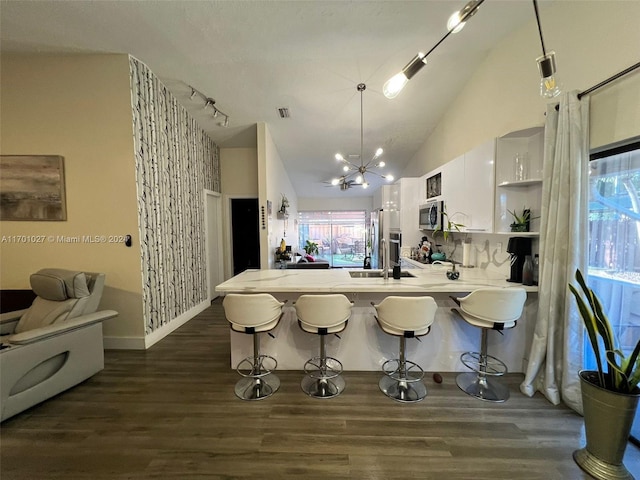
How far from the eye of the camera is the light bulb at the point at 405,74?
1592 millimetres

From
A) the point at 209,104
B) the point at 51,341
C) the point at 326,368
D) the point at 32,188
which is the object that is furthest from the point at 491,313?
the point at 32,188

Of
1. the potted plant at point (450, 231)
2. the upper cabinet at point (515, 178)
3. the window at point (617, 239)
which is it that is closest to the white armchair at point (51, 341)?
the potted plant at point (450, 231)

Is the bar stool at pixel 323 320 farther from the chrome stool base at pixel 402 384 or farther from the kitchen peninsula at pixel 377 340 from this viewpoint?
the chrome stool base at pixel 402 384

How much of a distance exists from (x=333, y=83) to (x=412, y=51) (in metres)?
1.09

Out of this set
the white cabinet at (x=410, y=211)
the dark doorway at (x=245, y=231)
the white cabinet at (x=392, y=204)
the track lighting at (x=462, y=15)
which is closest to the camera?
the track lighting at (x=462, y=15)

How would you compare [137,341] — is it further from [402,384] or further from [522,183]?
[522,183]

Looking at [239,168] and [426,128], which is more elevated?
[426,128]

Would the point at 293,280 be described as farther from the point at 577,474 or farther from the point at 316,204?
the point at 316,204

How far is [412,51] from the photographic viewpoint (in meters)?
2.94

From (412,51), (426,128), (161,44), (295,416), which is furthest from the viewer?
(426,128)

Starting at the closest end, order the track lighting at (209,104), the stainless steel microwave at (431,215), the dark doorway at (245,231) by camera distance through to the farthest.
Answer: the track lighting at (209,104), the stainless steel microwave at (431,215), the dark doorway at (245,231)

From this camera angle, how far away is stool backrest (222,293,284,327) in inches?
80.0

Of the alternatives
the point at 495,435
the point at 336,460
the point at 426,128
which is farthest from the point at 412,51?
the point at 336,460

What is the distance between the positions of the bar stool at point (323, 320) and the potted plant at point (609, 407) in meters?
1.56
